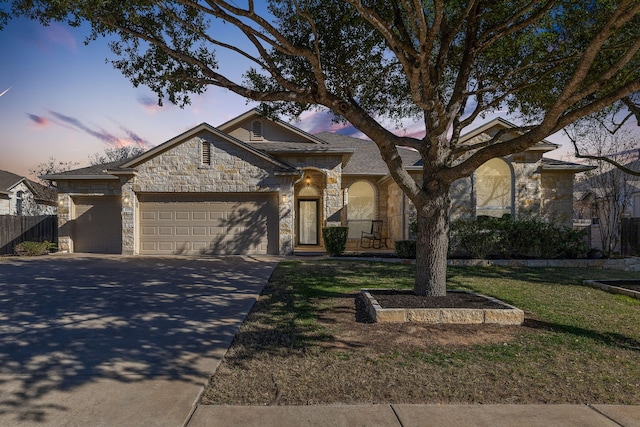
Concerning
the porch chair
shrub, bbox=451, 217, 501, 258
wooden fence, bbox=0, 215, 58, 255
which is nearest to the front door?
the porch chair

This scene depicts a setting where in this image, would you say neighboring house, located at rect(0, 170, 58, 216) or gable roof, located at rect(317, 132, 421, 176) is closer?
gable roof, located at rect(317, 132, 421, 176)

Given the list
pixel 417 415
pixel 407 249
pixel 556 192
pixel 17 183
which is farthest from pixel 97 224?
pixel 556 192

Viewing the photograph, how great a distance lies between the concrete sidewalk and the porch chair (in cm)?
1431

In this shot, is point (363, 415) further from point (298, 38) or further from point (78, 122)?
point (78, 122)

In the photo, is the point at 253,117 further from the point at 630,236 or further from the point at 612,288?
the point at 630,236

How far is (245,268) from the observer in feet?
36.1

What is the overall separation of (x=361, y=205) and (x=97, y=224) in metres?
11.8

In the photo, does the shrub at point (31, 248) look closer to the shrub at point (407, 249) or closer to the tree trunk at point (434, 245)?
the shrub at point (407, 249)

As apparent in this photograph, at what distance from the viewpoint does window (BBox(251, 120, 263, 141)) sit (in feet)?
56.4

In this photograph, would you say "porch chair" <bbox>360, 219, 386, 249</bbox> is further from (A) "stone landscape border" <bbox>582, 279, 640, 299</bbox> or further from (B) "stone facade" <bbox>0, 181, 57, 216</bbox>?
(B) "stone facade" <bbox>0, 181, 57, 216</bbox>

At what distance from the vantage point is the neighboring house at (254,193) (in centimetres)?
1450

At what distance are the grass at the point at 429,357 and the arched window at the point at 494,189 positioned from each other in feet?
30.2

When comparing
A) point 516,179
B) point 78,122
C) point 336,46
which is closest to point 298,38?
point 336,46

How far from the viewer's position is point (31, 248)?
15.0 metres
